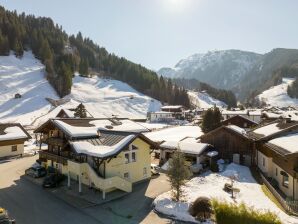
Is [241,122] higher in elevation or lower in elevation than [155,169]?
higher

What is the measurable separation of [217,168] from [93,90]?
123m

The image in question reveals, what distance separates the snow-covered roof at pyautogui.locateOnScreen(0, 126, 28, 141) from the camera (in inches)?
1983

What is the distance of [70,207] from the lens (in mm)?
27625

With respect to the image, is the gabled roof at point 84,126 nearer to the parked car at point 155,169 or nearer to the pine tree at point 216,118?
the parked car at point 155,169

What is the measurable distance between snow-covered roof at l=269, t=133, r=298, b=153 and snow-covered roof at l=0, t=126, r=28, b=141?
42147mm

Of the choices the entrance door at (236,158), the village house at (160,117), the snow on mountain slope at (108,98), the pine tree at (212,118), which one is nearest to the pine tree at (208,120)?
the pine tree at (212,118)

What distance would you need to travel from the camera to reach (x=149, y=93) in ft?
591

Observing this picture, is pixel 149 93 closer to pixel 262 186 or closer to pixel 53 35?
pixel 53 35

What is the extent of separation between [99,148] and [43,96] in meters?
98.5

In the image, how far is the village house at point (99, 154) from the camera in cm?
3034

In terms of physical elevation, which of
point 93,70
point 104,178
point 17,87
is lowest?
point 104,178

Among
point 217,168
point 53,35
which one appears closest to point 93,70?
point 53,35

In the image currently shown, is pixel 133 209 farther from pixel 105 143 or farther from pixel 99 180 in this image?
pixel 105 143

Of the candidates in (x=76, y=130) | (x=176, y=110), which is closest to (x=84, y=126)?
(x=76, y=130)
